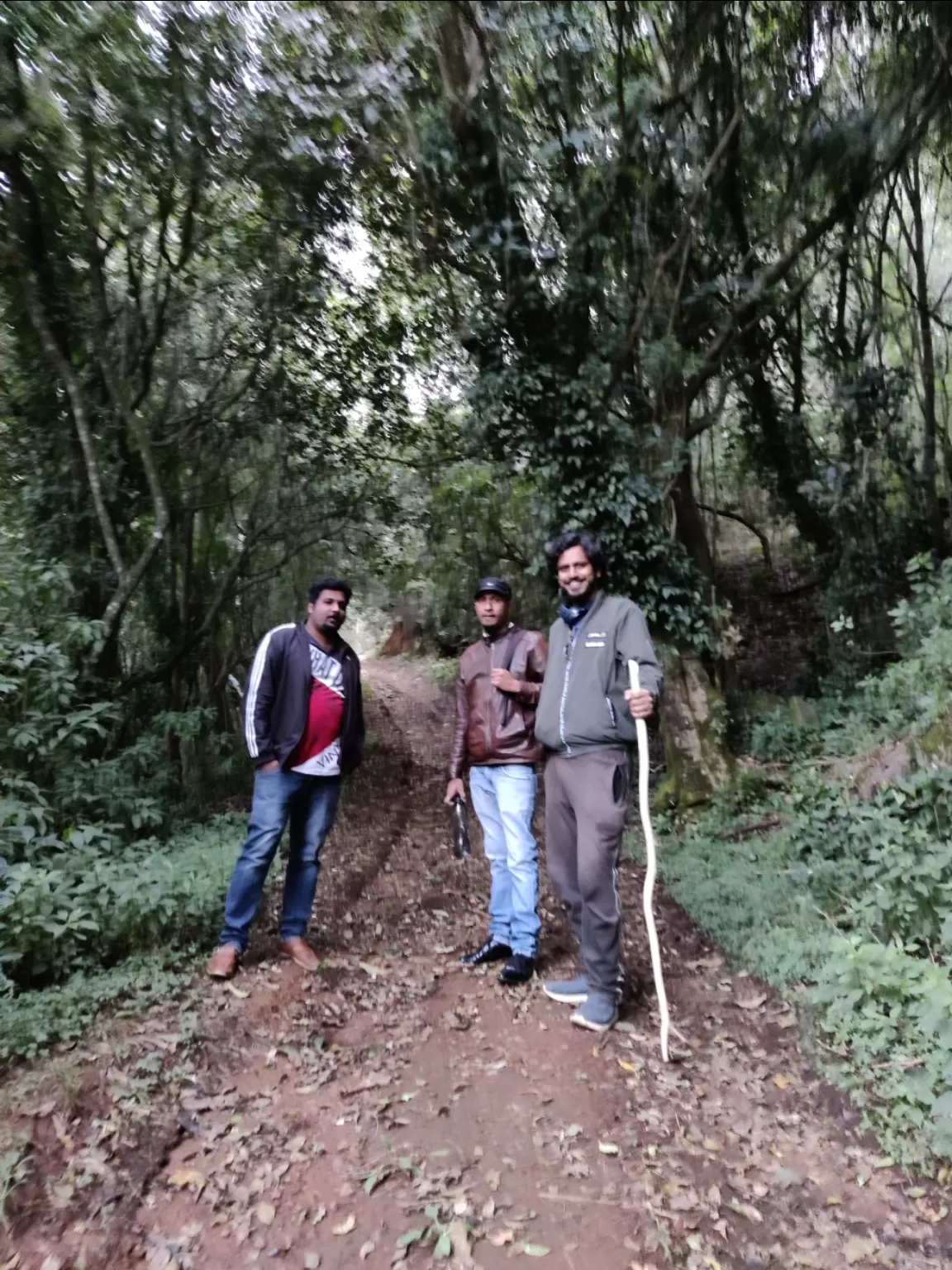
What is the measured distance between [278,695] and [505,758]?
1241mm

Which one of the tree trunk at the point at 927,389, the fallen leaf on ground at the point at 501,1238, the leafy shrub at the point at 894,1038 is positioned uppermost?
the tree trunk at the point at 927,389

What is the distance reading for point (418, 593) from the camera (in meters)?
18.5

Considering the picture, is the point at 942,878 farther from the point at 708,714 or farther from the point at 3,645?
the point at 3,645

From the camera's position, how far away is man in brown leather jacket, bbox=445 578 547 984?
4.14 metres

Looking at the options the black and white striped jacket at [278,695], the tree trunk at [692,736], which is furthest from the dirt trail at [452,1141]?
the tree trunk at [692,736]

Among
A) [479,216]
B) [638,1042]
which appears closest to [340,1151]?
[638,1042]

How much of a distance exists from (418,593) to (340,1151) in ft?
52.3

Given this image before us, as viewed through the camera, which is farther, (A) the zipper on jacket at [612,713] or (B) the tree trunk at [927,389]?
(B) the tree trunk at [927,389]

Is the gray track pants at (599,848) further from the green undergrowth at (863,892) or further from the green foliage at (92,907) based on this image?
the green foliage at (92,907)

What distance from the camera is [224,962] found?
395 centimetres

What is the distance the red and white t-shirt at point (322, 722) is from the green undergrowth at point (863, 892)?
2.56 m

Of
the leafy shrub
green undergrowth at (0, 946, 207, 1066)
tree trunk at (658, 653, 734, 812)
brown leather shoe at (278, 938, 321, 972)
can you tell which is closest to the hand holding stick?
the leafy shrub

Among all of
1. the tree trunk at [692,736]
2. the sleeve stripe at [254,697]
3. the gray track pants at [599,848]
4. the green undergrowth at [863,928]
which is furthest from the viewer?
the tree trunk at [692,736]

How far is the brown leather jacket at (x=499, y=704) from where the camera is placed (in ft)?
13.8
